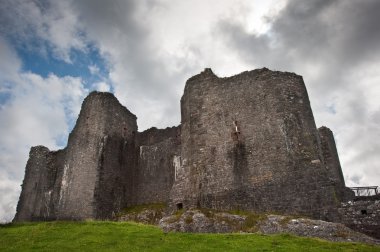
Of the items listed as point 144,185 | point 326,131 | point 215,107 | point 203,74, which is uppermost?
point 203,74

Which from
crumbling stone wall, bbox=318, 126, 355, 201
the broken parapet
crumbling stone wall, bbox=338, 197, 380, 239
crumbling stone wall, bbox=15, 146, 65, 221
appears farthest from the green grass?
crumbling stone wall, bbox=15, 146, 65, 221

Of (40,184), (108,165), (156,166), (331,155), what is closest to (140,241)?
(108,165)

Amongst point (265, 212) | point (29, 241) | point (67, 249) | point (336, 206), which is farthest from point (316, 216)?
point (29, 241)

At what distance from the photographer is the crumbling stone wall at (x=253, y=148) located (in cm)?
2117

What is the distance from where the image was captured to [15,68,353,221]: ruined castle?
21.7 metres

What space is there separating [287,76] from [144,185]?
15.6 metres

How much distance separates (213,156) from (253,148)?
2914 millimetres

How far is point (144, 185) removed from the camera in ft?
105

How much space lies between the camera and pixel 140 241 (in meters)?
16.1

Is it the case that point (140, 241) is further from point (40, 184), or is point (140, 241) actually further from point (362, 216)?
point (40, 184)

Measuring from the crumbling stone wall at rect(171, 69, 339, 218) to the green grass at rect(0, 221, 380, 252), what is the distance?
5.08m

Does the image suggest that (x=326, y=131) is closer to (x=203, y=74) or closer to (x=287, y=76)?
(x=287, y=76)

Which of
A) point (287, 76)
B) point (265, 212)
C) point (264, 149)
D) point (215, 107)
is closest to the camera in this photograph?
point (265, 212)

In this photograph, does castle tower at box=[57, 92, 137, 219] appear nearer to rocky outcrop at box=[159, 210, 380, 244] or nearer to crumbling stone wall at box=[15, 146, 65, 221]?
crumbling stone wall at box=[15, 146, 65, 221]
